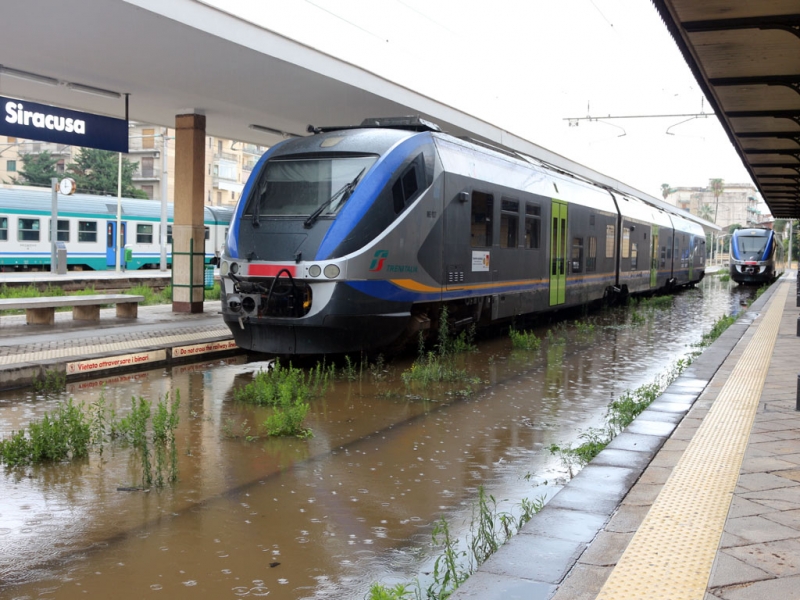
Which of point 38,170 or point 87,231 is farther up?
point 38,170

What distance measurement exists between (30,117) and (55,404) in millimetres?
6121

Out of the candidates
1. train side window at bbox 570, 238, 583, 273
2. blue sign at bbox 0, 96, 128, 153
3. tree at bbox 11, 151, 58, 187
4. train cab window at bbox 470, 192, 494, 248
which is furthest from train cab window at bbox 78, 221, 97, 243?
tree at bbox 11, 151, 58, 187

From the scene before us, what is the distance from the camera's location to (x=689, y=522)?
431 centimetres

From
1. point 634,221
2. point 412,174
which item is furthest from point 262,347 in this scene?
point 634,221

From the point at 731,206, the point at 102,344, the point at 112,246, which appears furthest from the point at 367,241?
the point at 731,206

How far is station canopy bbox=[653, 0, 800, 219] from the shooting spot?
303 inches

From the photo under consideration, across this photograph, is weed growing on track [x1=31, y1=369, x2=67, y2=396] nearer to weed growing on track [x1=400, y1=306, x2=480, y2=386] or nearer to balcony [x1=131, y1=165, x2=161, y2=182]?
weed growing on track [x1=400, y1=306, x2=480, y2=386]

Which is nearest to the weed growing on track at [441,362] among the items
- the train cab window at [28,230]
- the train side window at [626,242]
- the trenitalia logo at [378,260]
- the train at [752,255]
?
the trenitalia logo at [378,260]

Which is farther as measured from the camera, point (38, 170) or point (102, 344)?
point (38, 170)

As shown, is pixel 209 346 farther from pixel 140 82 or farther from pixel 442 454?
pixel 442 454

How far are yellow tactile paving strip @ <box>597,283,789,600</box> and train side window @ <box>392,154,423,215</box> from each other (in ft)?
15.5

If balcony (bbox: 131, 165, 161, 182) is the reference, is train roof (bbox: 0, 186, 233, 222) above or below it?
below

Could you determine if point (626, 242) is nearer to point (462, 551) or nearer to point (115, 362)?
point (115, 362)

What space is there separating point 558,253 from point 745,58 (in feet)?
25.1
